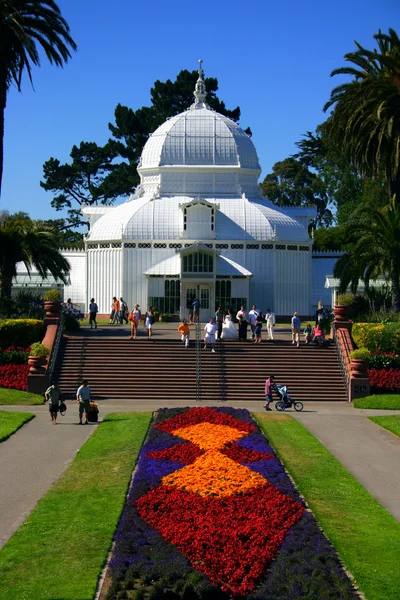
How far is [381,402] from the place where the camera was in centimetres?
3216

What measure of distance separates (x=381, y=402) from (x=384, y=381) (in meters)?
2.31

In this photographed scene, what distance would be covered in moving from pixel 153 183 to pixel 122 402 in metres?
34.5

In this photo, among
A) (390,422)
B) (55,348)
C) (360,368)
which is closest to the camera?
(390,422)

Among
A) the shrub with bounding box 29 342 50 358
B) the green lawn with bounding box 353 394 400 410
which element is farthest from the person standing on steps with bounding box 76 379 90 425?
the green lawn with bounding box 353 394 400 410

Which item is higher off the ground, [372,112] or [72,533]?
[372,112]

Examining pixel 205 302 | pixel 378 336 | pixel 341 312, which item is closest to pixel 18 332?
pixel 341 312

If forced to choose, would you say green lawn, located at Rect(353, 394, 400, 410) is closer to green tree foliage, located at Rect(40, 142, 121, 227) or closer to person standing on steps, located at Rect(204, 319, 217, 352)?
person standing on steps, located at Rect(204, 319, 217, 352)

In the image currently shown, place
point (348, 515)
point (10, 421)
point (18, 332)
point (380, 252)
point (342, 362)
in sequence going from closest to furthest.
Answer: point (348, 515) → point (10, 421) → point (342, 362) → point (18, 332) → point (380, 252)

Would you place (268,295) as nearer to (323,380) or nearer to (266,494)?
(323,380)

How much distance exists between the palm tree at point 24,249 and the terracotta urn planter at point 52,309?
11.6 feet

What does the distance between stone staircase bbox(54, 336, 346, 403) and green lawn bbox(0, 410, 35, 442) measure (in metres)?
4.84

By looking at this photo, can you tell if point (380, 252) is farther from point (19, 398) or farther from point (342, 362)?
A: point (19, 398)

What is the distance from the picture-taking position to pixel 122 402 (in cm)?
3259

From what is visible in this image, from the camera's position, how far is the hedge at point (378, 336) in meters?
36.6
